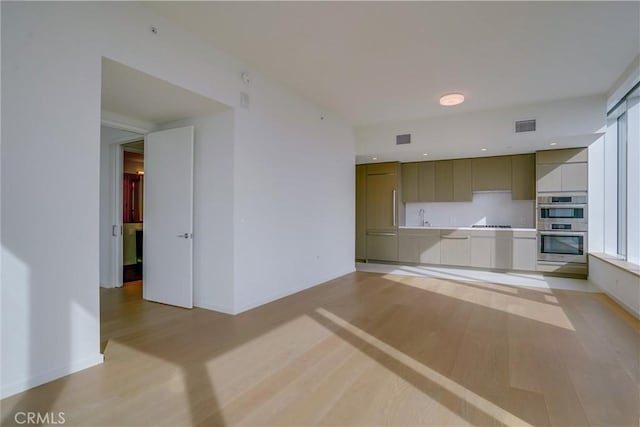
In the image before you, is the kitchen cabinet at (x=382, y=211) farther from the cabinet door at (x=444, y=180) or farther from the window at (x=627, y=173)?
the window at (x=627, y=173)

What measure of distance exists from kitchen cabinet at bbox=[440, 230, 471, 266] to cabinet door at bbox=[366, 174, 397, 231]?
1089 mm

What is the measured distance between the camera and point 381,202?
7.50 m

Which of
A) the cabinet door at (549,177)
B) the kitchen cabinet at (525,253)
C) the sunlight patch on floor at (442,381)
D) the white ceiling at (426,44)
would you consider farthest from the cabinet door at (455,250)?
the sunlight patch on floor at (442,381)

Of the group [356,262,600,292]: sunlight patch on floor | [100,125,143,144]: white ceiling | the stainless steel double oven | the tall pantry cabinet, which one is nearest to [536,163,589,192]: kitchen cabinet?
the stainless steel double oven

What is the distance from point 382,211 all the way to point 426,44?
442 centimetres

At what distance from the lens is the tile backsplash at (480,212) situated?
6.84m

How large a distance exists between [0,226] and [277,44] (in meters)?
2.78

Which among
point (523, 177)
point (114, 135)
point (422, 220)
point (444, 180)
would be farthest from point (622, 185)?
point (114, 135)

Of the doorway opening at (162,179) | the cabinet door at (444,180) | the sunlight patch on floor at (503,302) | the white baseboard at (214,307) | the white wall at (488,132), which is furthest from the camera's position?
the cabinet door at (444,180)

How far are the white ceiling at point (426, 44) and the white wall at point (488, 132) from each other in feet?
0.97

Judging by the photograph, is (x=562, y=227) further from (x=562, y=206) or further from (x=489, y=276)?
(x=489, y=276)

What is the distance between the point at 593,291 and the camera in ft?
16.2

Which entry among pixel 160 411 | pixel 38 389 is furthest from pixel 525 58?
pixel 38 389

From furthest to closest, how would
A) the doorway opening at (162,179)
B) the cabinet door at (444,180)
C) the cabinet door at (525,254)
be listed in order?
the cabinet door at (444,180), the cabinet door at (525,254), the doorway opening at (162,179)
